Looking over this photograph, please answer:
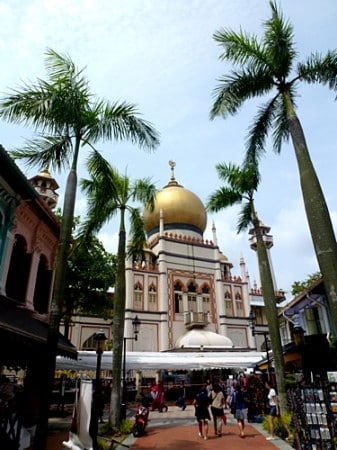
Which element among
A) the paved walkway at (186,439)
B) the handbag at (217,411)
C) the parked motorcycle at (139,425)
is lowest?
the paved walkway at (186,439)

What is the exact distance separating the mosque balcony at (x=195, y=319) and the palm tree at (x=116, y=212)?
62.4 feet

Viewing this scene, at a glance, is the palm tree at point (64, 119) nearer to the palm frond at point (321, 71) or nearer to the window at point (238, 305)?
the palm frond at point (321, 71)

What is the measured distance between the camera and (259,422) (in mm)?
13453

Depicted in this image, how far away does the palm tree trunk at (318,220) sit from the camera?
25.2ft

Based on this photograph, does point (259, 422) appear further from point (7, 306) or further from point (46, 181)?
point (46, 181)

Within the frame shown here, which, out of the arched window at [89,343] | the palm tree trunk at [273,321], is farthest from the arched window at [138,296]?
the palm tree trunk at [273,321]

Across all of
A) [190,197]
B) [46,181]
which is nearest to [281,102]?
[46,181]

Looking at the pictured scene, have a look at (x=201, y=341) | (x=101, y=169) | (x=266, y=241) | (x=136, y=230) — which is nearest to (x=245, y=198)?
(x=136, y=230)

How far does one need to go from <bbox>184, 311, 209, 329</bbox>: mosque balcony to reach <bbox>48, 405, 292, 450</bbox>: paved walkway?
59.5ft

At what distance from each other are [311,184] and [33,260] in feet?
30.0

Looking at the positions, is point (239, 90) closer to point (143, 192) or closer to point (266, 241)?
point (143, 192)

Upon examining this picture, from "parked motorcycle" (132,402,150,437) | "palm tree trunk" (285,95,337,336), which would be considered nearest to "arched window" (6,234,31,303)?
"parked motorcycle" (132,402,150,437)

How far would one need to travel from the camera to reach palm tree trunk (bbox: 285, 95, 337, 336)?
25.2ft

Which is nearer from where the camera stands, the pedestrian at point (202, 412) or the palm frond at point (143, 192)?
the pedestrian at point (202, 412)
